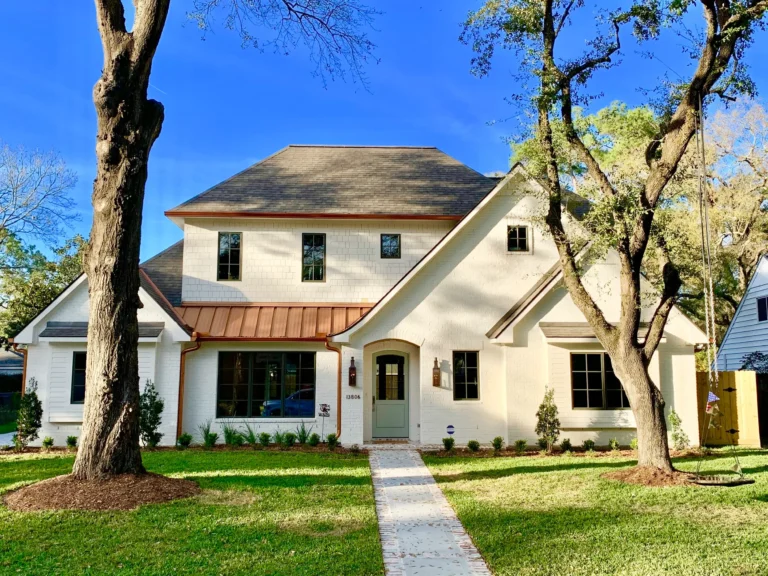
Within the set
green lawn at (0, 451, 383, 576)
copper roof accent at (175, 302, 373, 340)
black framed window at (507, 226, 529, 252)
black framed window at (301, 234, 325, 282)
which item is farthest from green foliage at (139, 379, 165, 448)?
black framed window at (507, 226, 529, 252)

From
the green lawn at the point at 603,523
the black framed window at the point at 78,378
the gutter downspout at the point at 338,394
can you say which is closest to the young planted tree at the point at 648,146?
the green lawn at the point at 603,523

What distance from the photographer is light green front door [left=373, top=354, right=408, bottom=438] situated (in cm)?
1570

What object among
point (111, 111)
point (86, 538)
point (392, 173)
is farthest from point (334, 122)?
point (86, 538)

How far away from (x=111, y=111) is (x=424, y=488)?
7512 millimetres

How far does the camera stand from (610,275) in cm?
1497

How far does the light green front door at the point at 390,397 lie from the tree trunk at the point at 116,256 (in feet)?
24.8

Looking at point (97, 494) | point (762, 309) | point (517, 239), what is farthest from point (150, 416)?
point (762, 309)

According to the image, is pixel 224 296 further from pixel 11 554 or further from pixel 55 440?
pixel 11 554

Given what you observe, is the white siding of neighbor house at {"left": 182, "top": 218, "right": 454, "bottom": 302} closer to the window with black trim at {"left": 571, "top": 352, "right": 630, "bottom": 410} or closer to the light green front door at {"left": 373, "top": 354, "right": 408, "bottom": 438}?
the light green front door at {"left": 373, "top": 354, "right": 408, "bottom": 438}

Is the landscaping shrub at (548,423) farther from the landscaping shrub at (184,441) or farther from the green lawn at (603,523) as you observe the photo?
the landscaping shrub at (184,441)

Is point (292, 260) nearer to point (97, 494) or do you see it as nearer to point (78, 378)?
point (78, 378)

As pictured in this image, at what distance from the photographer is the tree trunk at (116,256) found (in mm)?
8797

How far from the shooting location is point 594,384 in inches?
577

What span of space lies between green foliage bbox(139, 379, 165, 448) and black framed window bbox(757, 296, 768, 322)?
18.7 metres
